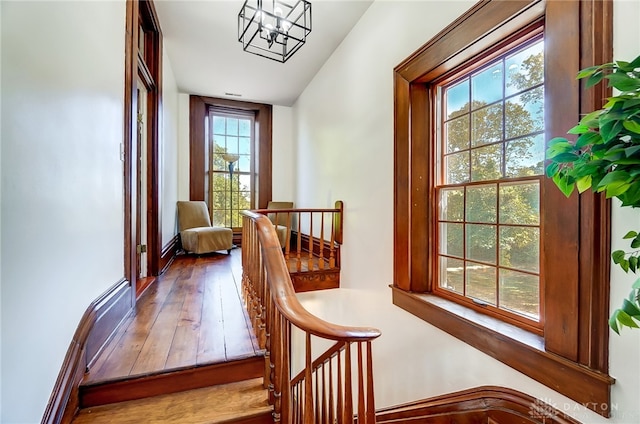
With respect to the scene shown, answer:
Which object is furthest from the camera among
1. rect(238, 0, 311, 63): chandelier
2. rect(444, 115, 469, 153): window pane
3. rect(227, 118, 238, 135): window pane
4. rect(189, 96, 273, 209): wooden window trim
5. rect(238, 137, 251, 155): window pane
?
rect(238, 137, 251, 155): window pane

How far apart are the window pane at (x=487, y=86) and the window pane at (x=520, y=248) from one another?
79 cm

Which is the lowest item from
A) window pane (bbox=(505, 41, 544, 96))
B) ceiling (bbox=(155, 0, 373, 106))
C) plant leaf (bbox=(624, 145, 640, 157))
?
plant leaf (bbox=(624, 145, 640, 157))

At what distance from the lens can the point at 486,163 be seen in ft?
5.65

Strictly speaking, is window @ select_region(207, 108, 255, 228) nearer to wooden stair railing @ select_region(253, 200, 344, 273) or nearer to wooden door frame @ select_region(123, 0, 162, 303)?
wooden door frame @ select_region(123, 0, 162, 303)

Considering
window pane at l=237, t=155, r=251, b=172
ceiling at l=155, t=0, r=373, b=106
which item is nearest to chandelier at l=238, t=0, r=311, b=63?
ceiling at l=155, t=0, r=373, b=106

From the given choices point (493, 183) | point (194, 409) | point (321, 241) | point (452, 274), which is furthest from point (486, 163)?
point (194, 409)

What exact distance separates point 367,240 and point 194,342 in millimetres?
1675

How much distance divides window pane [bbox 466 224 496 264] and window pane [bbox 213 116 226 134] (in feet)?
16.2

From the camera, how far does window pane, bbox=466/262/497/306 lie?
1.65 m

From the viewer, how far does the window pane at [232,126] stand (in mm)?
5527

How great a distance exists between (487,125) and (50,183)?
2243 millimetres

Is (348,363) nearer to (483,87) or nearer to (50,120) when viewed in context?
(50,120)

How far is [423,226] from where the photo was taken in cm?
212

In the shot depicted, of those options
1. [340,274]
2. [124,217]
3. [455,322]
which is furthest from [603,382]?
[124,217]
